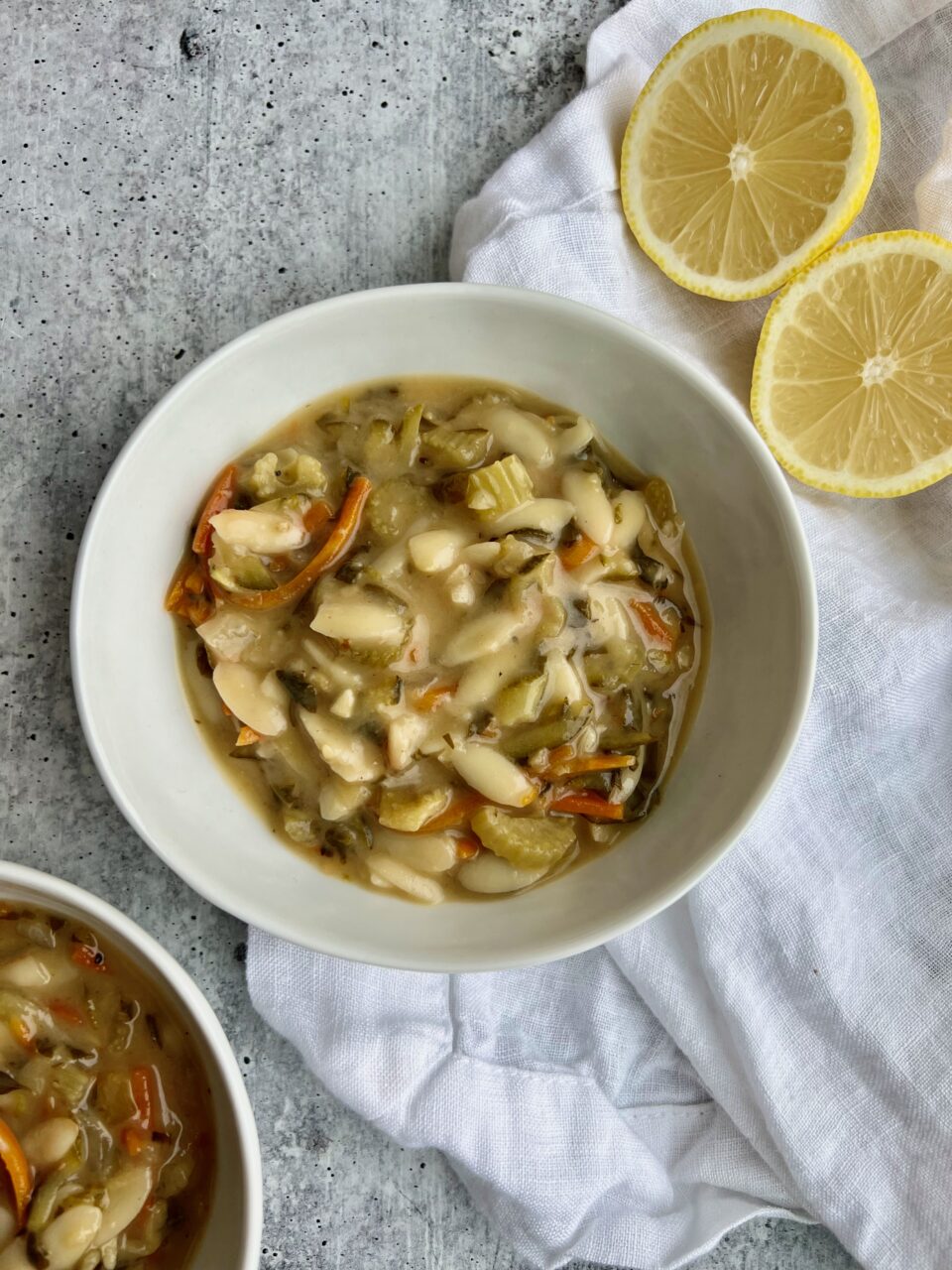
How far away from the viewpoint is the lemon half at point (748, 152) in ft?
8.11

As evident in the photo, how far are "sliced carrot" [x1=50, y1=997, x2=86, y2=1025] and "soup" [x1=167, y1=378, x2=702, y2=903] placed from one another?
0.55 metres

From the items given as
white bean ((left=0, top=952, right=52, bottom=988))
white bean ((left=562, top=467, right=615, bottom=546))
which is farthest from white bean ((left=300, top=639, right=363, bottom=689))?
white bean ((left=0, top=952, right=52, bottom=988))

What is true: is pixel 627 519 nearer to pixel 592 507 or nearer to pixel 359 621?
pixel 592 507

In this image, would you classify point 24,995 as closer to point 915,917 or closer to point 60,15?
point 915,917

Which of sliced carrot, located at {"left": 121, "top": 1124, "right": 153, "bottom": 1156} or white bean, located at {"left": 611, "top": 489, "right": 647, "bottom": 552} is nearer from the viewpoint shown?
sliced carrot, located at {"left": 121, "top": 1124, "right": 153, "bottom": 1156}

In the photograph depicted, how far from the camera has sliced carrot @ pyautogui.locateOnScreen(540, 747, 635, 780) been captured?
2.41 metres

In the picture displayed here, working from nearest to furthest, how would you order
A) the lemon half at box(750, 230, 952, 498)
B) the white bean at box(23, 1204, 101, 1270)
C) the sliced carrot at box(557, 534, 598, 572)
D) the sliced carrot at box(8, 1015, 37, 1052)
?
the white bean at box(23, 1204, 101, 1270)
the sliced carrot at box(8, 1015, 37, 1052)
the sliced carrot at box(557, 534, 598, 572)
the lemon half at box(750, 230, 952, 498)

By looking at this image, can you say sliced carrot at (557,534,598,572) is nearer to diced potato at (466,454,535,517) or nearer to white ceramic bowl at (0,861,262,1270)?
diced potato at (466,454,535,517)

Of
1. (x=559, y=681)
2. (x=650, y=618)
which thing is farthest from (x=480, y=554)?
(x=650, y=618)

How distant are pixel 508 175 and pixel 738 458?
0.85 m

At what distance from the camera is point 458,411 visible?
8.19 ft

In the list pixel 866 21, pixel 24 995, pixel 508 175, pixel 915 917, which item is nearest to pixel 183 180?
pixel 508 175

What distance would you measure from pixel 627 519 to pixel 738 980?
1.06 meters

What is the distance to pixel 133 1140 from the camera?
7.69 ft
